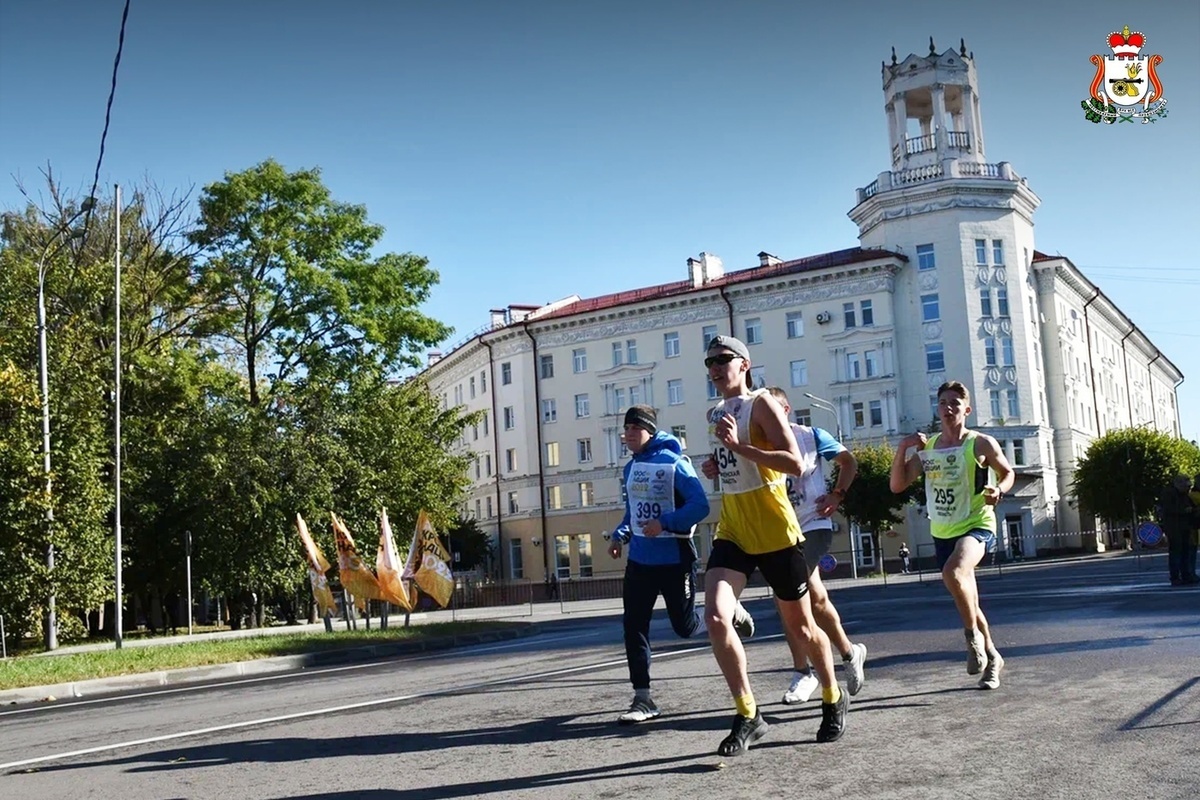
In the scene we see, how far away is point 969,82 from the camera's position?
64.9 metres

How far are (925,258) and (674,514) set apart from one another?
60.5m

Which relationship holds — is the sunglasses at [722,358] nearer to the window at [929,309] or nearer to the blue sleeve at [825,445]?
the blue sleeve at [825,445]

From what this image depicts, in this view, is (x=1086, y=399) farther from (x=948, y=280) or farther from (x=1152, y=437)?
(x=948, y=280)

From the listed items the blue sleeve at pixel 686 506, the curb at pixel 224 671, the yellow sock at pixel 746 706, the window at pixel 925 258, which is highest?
the window at pixel 925 258

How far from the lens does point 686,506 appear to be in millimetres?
7469

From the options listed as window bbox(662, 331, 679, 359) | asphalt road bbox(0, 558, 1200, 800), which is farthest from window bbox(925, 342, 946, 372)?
asphalt road bbox(0, 558, 1200, 800)

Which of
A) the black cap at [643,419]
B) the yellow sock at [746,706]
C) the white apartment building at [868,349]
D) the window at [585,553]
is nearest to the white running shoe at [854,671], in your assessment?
the yellow sock at [746,706]

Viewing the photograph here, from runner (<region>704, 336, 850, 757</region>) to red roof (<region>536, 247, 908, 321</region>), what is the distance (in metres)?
60.4

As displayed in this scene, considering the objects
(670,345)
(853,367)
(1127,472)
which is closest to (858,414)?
(853,367)

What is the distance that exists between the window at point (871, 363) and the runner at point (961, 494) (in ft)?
190

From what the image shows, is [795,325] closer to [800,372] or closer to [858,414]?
[800,372]

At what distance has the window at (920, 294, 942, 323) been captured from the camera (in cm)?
6456

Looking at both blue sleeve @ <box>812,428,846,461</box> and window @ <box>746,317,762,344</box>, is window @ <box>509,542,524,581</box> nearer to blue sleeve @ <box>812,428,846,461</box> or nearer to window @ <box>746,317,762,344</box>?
window @ <box>746,317,762,344</box>

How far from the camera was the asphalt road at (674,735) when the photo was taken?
5.31 m
